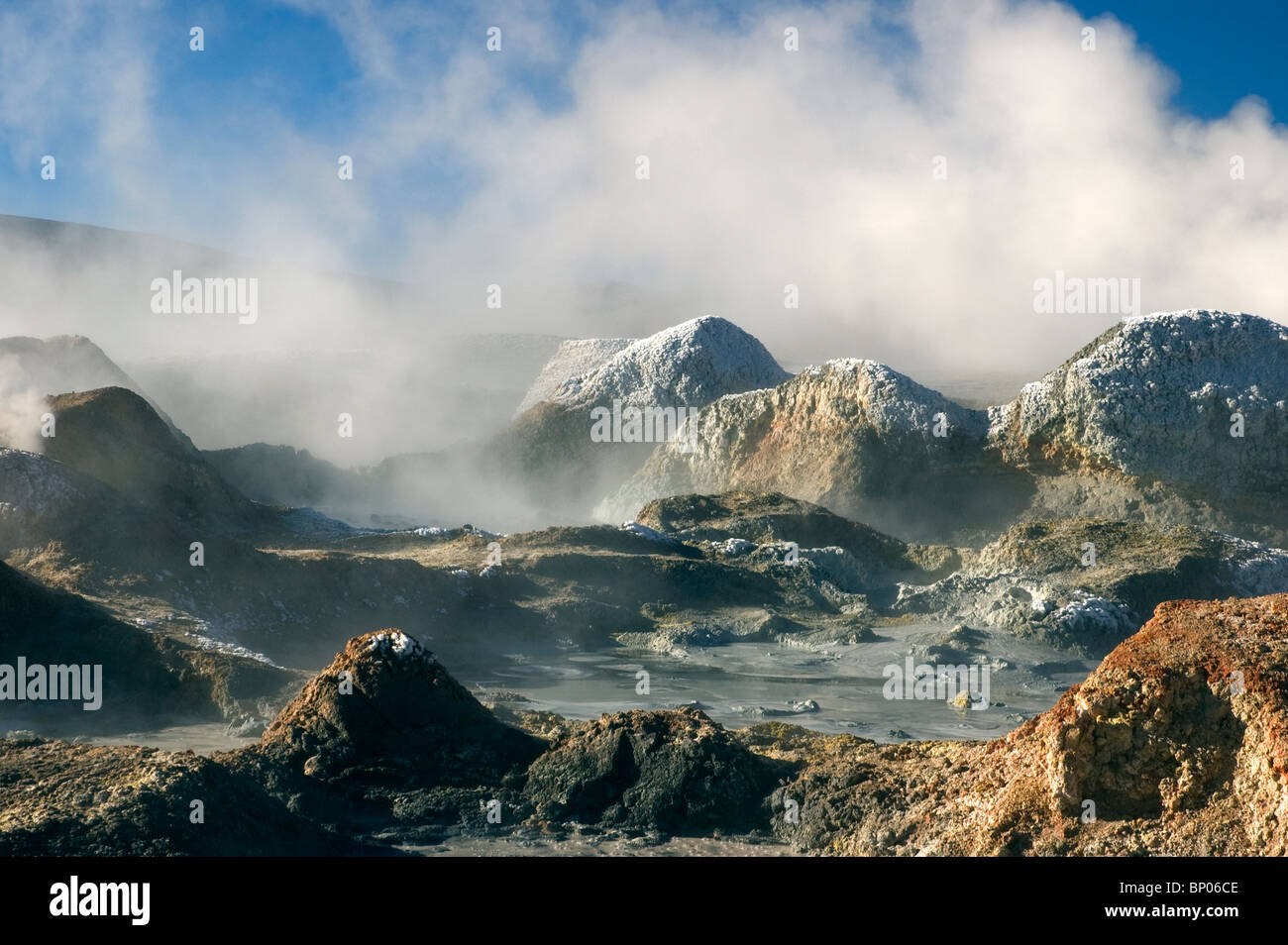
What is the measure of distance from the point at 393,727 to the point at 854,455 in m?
23.8

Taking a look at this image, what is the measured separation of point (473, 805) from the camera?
335 inches

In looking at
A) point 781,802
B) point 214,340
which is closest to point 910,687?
point 781,802

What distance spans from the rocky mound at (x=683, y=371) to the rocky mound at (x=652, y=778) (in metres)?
30.3

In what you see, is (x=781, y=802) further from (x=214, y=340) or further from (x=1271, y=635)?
(x=214, y=340)

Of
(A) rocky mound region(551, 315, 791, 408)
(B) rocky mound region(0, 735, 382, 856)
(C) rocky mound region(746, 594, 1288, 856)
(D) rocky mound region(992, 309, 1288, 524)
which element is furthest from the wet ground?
(A) rocky mound region(551, 315, 791, 408)

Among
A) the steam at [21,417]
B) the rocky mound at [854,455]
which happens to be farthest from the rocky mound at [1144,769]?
the rocky mound at [854,455]

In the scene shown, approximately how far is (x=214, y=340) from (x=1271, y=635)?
9214 centimetres

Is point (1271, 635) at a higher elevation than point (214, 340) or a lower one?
lower

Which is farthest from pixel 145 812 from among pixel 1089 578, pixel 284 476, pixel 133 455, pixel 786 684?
pixel 284 476

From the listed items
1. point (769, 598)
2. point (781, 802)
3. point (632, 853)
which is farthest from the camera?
point (769, 598)

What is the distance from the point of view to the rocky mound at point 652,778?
327 inches

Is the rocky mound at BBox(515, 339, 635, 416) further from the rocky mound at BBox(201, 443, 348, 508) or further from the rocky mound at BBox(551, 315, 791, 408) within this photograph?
the rocky mound at BBox(201, 443, 348, 508)

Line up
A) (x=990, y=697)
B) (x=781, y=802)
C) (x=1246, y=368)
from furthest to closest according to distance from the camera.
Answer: (x=1246, y=368), (x=990, y=697), (x=781, y=802)

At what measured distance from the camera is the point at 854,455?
3195cm
